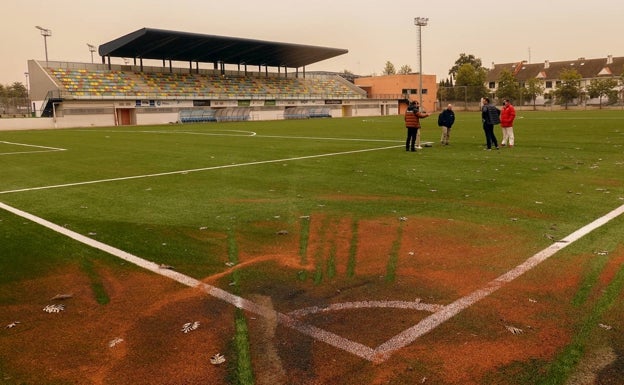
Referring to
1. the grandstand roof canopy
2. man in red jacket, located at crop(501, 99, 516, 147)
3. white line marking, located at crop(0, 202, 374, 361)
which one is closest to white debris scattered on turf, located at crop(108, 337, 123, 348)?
white line marking, located at crop(0, 202, 374, 361)

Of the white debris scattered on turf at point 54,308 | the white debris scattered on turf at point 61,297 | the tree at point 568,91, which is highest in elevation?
the tree at point 568,91

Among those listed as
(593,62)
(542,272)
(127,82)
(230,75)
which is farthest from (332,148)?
(593,62)

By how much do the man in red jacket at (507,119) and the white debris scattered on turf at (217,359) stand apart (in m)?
15.4

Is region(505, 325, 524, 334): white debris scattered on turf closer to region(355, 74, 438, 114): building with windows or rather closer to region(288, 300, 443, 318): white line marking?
region(288, 300, 443, 318): white line marking

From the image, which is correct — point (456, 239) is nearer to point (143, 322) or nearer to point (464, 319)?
point (464, 319)

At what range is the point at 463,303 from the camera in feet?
14.7

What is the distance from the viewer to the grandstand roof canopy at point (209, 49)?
54000mm

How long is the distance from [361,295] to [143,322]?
6.41 ft

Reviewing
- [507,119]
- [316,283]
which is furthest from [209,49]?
[316,283]

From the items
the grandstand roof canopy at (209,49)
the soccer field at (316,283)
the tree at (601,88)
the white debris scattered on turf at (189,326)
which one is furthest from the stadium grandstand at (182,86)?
the white debris scattered on turf at (189,326)

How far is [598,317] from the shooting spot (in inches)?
161

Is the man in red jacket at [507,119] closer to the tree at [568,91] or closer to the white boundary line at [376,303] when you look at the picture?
the white boundary line at [376,303]

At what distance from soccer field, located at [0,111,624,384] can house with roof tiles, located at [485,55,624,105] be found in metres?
98.5

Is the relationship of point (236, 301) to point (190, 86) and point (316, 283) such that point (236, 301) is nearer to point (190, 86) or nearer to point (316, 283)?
point (316, 283)
